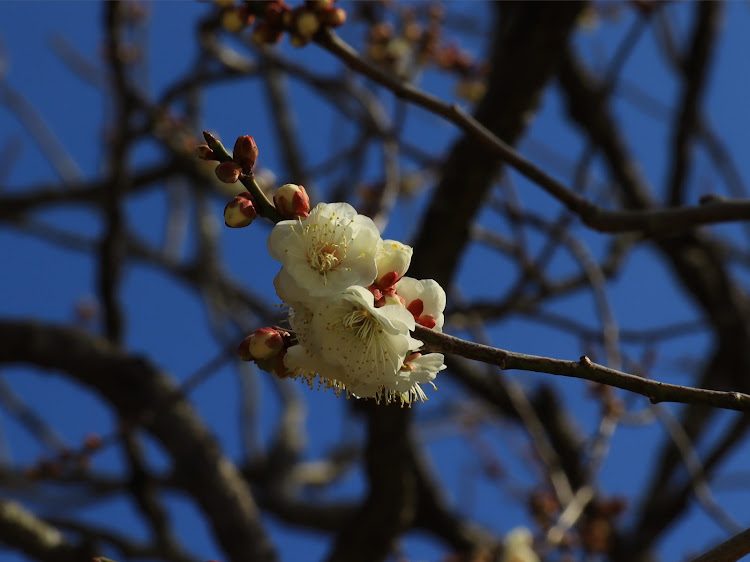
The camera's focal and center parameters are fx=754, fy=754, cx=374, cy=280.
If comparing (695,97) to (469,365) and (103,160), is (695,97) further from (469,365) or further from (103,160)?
(103,160)

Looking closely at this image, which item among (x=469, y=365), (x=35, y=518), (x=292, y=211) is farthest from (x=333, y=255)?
(x=469, y=365)

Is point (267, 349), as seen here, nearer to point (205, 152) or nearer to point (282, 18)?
point (205, 152)

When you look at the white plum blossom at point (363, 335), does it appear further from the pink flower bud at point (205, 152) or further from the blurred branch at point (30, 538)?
the blurred branch at point (30, 538)

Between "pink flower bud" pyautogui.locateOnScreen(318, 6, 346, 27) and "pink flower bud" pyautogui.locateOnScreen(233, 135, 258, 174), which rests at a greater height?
"pink flower bud" pyautogui.locateOnScreen(318, 6, 346, 27)

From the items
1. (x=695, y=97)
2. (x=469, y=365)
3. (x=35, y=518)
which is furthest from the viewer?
(x=469, y=365)

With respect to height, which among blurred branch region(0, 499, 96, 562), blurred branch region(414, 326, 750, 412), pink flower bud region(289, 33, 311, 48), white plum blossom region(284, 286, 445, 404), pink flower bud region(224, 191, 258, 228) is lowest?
blurred branch region(414, 326, 750, 412)

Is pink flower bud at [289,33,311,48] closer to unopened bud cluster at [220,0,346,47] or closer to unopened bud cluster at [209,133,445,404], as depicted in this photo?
unopened bud cluster at [220,0,346,47]

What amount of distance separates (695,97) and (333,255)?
258cm

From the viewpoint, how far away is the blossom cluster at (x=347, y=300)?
2.84 ft

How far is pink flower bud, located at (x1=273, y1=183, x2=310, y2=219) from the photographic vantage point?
2.96 ft

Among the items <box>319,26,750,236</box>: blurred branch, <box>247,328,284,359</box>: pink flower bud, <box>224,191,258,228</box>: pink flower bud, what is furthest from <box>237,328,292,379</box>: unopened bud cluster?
<box>319,26,750,236</box>: blurred branch

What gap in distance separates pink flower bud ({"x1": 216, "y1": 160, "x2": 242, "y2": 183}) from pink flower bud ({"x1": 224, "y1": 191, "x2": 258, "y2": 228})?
26mm

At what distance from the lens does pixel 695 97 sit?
3014mm

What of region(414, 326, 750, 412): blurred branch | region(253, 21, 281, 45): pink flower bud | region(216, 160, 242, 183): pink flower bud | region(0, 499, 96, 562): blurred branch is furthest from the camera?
region(0, 499, 96, 562): blurred branch
